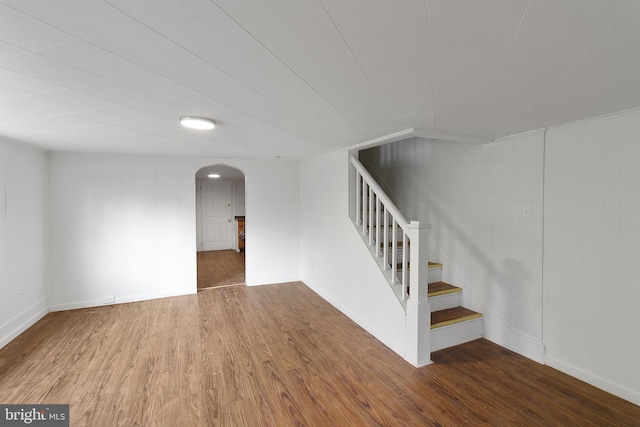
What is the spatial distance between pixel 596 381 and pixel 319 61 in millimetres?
2977

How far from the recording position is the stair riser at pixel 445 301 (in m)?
2.98

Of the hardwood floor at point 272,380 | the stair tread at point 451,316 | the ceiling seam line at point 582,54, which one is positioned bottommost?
the hardwood floor at point 272,380

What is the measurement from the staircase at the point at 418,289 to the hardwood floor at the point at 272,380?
5.6 inches

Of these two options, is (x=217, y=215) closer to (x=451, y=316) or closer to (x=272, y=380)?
(x=272, y=380)

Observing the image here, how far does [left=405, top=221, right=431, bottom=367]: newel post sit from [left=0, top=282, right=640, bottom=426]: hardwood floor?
0.38ft

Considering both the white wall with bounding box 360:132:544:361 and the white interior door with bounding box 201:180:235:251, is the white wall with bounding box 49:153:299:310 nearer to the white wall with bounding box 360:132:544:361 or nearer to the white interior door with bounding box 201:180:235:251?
the white wall with bounding box 360:132:544:361

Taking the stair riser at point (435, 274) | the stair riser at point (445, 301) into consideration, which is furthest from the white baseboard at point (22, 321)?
the stair riser at point (435, 274)

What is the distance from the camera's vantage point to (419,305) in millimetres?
2424

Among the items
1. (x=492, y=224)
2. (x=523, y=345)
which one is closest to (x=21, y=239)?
(x=492, y=224)

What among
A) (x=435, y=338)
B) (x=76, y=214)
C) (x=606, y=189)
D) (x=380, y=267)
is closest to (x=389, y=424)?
(x=435, y=338)

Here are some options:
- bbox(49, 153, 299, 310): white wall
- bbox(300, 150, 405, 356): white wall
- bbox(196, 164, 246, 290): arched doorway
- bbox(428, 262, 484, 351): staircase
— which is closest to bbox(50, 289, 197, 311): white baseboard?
bbox(49, 153, 299, 310): white wall

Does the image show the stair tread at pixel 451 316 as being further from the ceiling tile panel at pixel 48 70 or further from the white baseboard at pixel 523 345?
the ceiling tile panel at pixel 48 70

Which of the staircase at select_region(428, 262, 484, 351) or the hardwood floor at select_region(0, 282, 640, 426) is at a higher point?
the staircase at select_region(428, 262, 484, 351)

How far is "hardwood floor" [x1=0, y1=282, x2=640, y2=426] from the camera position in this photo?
6.04ft
